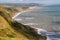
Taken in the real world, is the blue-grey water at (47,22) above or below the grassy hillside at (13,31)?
Answer: above

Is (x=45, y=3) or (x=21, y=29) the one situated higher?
(x=45, y=3)

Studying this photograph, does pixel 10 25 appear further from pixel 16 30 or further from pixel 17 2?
pixel 17 2

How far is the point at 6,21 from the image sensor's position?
17.3 m

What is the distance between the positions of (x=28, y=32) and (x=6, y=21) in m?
1.53

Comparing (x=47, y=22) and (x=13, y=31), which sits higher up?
(x=47, y=22)

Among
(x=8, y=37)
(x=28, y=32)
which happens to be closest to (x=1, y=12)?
(x=28, y=32)

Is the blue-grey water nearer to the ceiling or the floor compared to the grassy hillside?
nearer to the ceiling

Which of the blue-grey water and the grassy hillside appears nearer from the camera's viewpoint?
the grassy hillside

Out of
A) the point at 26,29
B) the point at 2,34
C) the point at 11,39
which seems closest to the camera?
the point at 11,39

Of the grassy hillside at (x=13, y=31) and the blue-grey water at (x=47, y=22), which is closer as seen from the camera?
the grassy hillside at (x=13, y=31)

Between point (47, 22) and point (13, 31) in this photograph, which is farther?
point (47, 22)

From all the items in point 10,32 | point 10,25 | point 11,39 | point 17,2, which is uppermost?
point 17,2

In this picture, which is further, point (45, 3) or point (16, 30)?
point (45, 3)

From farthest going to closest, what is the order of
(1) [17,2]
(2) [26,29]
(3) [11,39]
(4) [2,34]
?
(1) [17,2], (2) [26,29], (4) [2,34], (3) [11,39]
